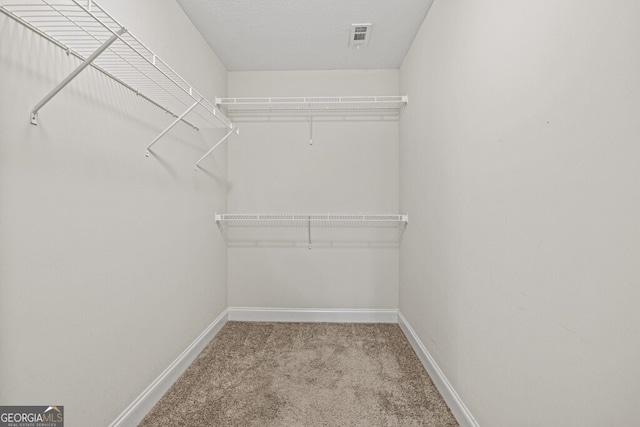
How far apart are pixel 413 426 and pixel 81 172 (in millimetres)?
1923

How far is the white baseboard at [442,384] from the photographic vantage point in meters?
1.45

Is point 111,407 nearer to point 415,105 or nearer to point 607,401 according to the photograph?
point 607,401

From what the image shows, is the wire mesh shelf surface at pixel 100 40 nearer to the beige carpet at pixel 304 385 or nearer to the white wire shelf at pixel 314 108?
the white wire shelf at pixel 314 108

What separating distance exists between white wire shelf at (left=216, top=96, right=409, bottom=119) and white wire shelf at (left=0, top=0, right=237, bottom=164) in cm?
108

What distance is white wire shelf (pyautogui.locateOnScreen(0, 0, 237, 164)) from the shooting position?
0.91 meters

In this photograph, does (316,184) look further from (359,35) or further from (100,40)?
(100,40)

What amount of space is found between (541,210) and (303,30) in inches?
80.1

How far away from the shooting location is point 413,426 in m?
1.52

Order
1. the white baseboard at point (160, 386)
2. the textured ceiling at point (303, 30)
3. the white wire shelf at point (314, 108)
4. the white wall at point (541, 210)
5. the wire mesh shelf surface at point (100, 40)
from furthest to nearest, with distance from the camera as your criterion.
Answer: the white wire shelf at point (314, 108), the textured ceiling at point (303, 30), the white baseboard at point (160, 386), the wire mesh shelf surface at point (100, 40), the white wall at point (541, 210)

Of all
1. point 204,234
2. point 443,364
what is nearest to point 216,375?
point 204,234

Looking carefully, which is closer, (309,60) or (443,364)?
(443,364)
